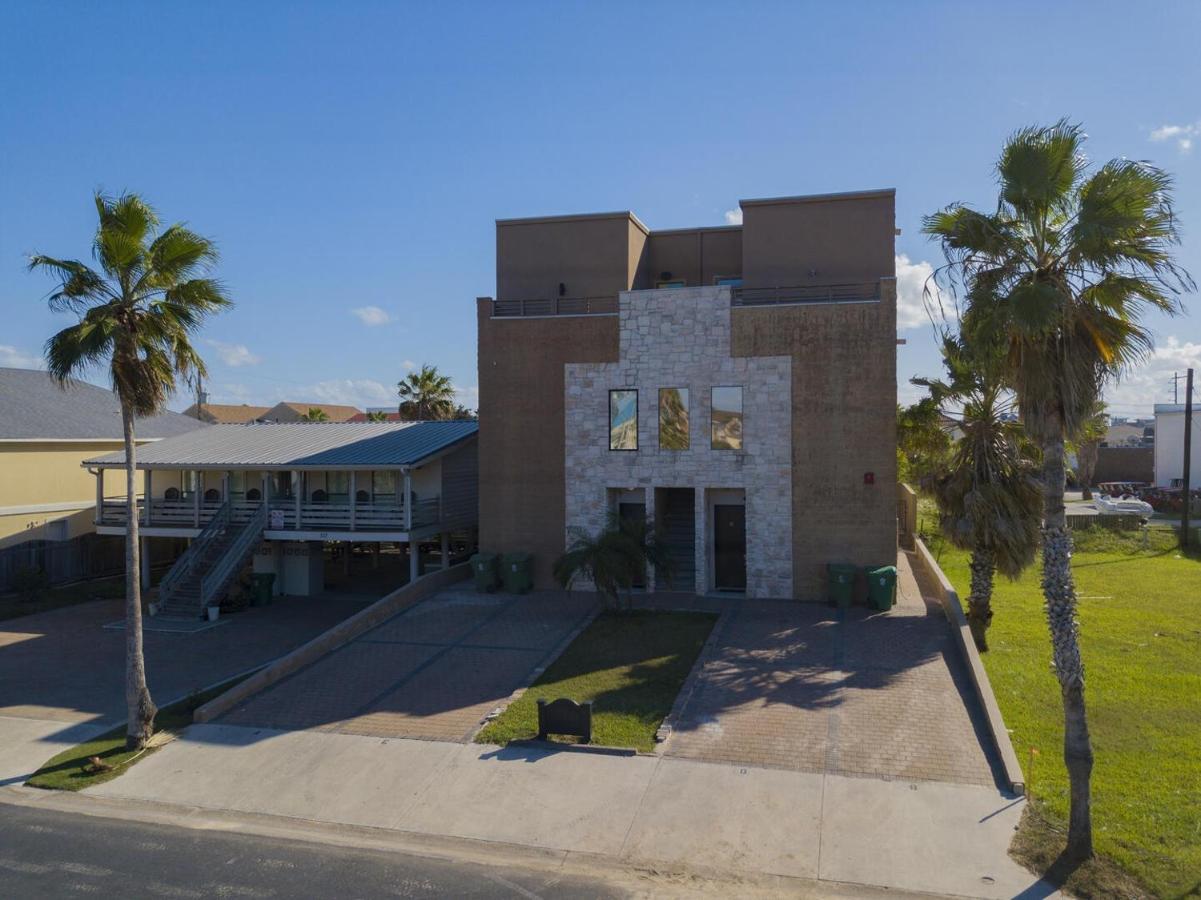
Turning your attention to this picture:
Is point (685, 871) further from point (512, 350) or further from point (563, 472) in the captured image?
point (512, 350)

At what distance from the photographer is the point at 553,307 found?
2420 cm

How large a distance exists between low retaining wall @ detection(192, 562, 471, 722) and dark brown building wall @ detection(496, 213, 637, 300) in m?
8.57

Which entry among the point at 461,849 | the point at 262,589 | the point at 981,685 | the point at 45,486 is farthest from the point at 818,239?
the point at 45,486

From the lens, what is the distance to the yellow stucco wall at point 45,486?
2973 cm

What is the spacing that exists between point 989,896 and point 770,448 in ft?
44.6

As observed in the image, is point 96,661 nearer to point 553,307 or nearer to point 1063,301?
point 553,307

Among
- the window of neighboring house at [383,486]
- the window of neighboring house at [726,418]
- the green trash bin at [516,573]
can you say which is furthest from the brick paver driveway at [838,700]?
the window of neighboring house at [383,486]

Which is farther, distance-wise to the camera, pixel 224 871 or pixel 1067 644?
pixel 1067 644

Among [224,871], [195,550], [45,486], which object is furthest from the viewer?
[45,486]

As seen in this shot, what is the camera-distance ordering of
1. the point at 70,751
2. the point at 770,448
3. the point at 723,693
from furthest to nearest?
the point at 770,448
the point at 723,693
the point at 70,751

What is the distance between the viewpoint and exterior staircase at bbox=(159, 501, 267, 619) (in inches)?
950

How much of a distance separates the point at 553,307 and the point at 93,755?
50.0 feet

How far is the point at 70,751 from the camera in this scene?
14078mm

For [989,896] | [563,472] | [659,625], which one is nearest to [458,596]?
[563,472]
